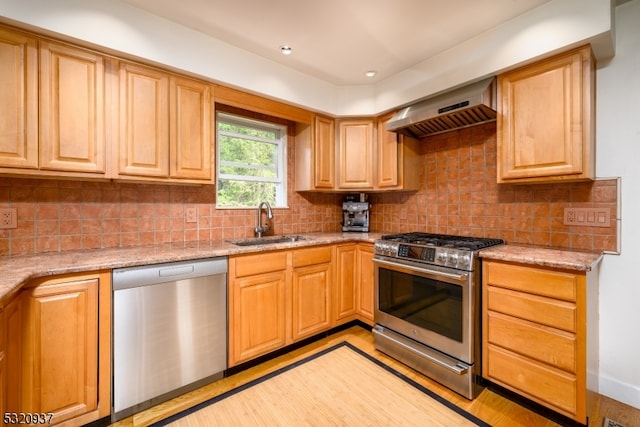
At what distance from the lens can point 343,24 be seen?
194 centimetres

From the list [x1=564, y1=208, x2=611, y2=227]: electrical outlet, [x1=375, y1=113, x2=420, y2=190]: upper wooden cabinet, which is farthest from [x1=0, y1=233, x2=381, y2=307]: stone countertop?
[x1=564, y1=208, x2=611, y2=227]: electrical outlet

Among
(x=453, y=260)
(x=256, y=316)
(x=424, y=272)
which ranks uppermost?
(x=453, y=260)

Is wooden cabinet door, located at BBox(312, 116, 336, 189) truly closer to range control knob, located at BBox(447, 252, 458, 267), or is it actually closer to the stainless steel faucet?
the stainless steel faucet

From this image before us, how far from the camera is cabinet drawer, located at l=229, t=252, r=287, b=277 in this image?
201 centimetres

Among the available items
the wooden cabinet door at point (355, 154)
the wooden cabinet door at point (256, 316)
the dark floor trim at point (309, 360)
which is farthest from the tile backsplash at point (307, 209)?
the dark floor trim at point (309, 360)

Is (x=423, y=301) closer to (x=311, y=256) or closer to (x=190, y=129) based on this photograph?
(x=311, y=256)

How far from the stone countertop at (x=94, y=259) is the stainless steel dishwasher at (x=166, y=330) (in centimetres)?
5

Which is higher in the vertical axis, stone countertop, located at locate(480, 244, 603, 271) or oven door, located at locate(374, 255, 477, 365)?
stone countertop, located at locate(480, 244, 603, 271)

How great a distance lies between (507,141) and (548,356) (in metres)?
1.38

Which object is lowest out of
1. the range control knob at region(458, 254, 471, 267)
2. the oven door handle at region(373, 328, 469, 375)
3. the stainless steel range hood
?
the oven door handle at region(373, 328, 469, 375)

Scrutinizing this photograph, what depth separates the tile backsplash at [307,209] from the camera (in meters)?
1.80

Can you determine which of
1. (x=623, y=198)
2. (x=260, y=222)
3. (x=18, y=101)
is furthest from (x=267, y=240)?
(x=623, y=198)

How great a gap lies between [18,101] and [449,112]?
107 inches

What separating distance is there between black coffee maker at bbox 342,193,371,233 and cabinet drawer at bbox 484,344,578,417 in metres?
1.72
